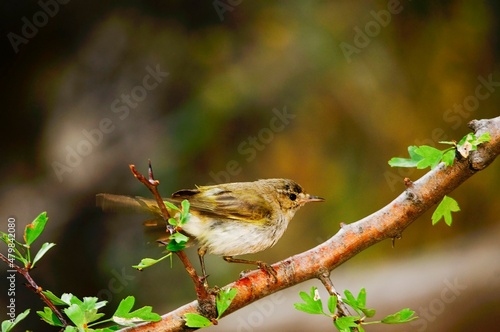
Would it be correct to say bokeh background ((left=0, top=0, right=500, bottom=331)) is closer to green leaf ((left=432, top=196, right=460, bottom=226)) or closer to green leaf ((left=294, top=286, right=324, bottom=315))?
green leaf ((left=432, top=196, right=460, bottom=226))

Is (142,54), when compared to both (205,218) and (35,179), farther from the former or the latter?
(205,218)

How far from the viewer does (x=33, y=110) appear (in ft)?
5.59

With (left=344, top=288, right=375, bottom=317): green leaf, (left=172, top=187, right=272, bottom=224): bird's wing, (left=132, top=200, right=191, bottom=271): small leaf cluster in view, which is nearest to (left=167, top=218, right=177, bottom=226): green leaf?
(left=132, top=200, right=191, bottom=271): small leaf cluster

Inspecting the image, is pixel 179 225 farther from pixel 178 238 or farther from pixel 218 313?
pixel 218 313

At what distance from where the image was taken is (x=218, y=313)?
0.72 meters
